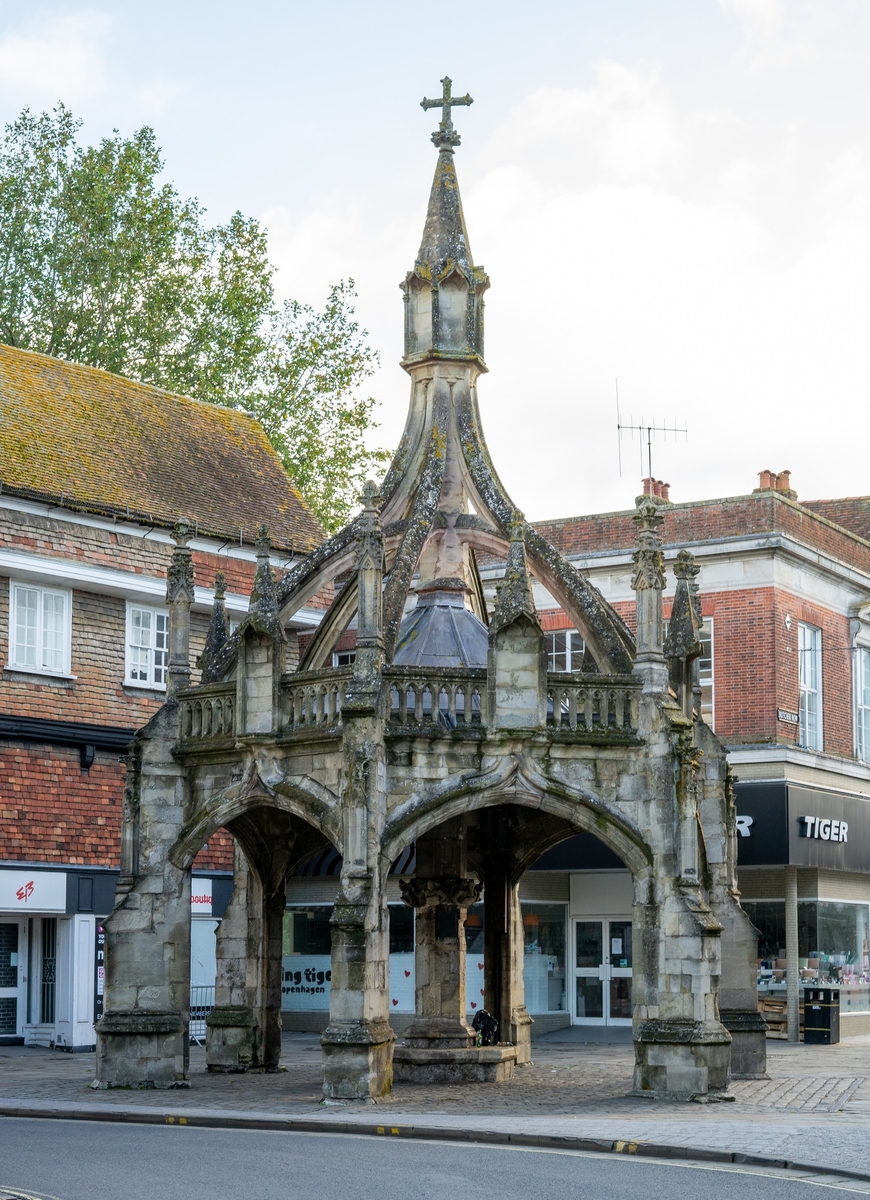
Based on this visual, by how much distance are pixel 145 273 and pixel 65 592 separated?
13.7m

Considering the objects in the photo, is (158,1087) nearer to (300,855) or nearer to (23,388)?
(300,855)

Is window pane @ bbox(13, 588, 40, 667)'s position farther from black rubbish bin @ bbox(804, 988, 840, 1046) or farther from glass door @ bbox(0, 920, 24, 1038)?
black rubbish bin @ bbox(804, 988, 840, 1046)

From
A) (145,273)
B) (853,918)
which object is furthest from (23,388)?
(853,918)

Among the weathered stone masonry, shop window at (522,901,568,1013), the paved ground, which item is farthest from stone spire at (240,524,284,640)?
shop window at (522,901,568,1013)

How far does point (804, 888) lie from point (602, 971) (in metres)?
4.05

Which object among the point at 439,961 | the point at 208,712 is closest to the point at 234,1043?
the point at 439,961

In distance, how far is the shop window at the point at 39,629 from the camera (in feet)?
93.9

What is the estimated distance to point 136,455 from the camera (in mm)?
32562

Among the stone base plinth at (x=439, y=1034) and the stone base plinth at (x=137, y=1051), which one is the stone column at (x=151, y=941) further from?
the stone base plinth at (x=439, y=1034)

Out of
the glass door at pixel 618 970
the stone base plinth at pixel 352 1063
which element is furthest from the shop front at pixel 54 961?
the stone base plinth at pixel 352 1063

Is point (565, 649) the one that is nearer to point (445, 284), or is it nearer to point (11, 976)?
point (11, 976)

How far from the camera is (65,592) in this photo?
29406 millimetres

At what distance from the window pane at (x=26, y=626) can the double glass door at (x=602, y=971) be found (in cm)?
1169

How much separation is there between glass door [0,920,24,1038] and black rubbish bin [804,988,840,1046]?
1302 centimetres
